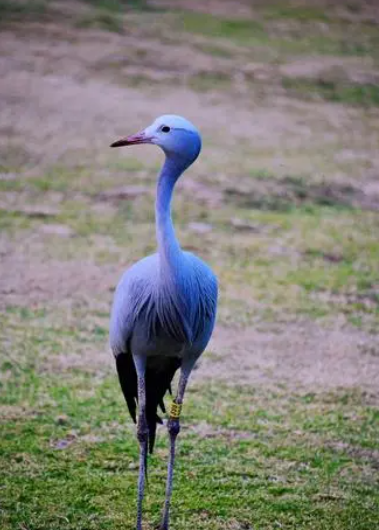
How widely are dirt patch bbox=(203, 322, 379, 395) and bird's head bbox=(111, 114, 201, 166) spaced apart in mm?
2425

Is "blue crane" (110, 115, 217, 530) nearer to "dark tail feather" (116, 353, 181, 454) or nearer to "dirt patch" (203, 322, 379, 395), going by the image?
"dark tail feather" (116, 353, 181, 454)

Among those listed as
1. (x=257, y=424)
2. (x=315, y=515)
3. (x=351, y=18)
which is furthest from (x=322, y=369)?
(x=351, y=18)

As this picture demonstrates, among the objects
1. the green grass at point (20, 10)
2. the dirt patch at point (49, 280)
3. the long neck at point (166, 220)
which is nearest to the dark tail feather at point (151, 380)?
the long neck at point (166, 220)

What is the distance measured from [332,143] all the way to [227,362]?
6691mm

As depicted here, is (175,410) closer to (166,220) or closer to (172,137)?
(166,220)

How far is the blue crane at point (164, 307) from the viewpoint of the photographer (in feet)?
13.2

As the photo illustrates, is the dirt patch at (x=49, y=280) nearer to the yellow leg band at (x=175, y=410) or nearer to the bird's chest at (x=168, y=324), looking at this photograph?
the yellow leg band at (x=175, y=410)

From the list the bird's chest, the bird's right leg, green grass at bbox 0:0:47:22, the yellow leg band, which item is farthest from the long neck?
green grass at bbox 0:0:47:22

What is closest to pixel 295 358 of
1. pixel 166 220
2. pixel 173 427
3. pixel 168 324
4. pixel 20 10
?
pixel 173 427

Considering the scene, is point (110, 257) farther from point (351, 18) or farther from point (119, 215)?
point (351, 18)

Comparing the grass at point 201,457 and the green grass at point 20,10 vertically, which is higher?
the green grass at point 20,10

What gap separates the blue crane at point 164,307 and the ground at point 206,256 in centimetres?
57

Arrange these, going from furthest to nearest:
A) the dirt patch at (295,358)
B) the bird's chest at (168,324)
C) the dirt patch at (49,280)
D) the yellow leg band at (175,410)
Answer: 1. the dirt patch at (49,280)
2. the dirt patch at (295,358)
3. the yellow leg band at (175,410)
4. the bird's chest at (168,324)

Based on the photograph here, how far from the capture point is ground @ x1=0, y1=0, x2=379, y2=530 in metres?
4.83
